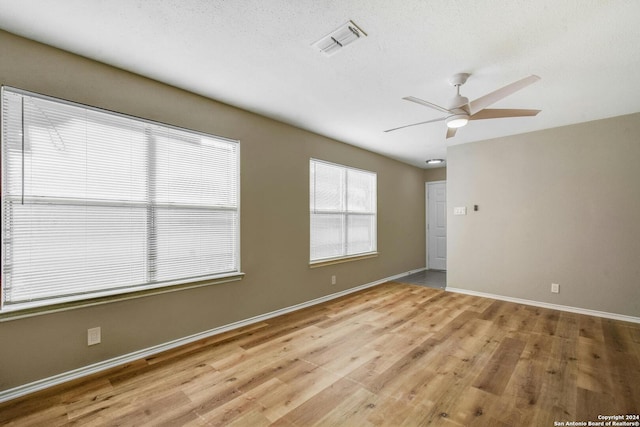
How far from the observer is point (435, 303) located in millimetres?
4207

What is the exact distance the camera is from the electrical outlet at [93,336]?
2.25 metres

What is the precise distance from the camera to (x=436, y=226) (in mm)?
6879

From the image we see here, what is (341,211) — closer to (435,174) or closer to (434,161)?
(434,161)

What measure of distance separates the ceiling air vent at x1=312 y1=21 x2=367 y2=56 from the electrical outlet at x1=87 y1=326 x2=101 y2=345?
9.38 ft

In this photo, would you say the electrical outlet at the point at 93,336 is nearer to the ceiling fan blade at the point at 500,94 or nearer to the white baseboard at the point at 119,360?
the white baseboard at the point at 119,360

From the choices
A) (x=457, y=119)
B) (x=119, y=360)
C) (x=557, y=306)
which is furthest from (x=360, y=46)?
(x=557, y=306)

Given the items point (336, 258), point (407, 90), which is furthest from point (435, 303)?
point (407, 90)

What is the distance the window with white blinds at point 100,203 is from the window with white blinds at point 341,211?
5.06 ft

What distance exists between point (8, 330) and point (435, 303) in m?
4.56

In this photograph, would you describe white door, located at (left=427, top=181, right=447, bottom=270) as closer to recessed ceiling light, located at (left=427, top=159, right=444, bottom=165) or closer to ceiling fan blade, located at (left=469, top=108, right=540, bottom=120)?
recessed ceiling light, located at (left=427, top=159, right=444, bottom=165)

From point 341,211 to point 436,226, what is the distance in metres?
3.31

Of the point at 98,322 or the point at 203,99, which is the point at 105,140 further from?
the point at 98,322

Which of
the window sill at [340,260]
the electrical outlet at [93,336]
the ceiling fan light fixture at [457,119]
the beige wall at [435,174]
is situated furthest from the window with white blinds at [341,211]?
the electrical outlet at [93,336]

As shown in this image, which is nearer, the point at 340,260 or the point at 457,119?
the point at 457,119
